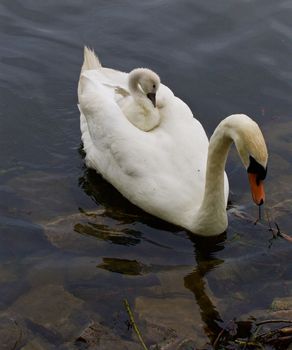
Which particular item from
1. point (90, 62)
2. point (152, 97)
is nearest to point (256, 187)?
point (152, 97)

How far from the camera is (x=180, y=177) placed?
27.1ft

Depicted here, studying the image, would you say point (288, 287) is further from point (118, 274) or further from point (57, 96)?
point (57, 96)

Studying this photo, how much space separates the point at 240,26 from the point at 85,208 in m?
5.09

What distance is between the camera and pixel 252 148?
7043 millimetres

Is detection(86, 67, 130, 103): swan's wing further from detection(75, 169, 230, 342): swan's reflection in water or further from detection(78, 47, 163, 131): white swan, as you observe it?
detection(75, 169, 230, 342): swan's reflection in water

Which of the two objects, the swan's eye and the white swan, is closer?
the swan's eye

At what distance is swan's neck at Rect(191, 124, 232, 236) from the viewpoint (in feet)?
25.0

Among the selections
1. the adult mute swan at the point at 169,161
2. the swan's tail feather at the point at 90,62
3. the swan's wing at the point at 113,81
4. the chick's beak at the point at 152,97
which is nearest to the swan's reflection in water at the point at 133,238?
the adult mute swan at the point at 169,161

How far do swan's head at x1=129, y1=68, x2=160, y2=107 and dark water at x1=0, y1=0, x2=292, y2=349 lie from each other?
1247mm

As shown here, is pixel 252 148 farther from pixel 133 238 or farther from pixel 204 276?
pixel 133 238

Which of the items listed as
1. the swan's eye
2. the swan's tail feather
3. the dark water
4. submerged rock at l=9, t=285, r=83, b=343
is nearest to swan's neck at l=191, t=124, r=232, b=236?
the dark water

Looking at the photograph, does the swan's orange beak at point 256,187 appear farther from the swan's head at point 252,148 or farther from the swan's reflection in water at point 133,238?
the swan's reflection in water at point 133,238

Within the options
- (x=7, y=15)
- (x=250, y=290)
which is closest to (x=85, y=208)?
(x=250, y=290)

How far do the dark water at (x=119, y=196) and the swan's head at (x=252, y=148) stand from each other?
105 centimetres
